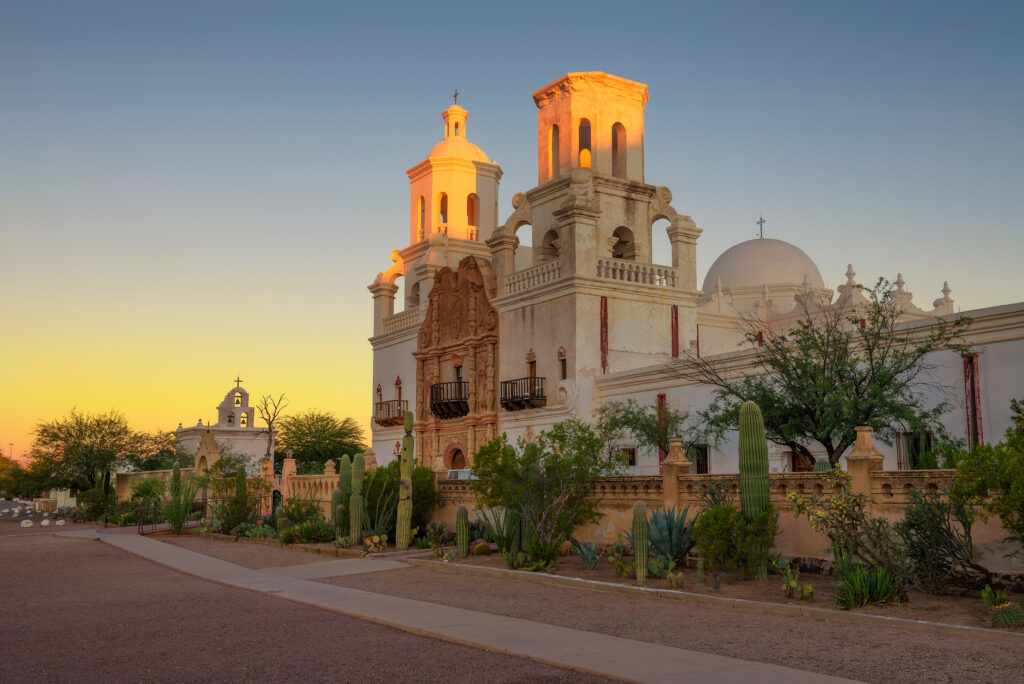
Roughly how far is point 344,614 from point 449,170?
32.9 m

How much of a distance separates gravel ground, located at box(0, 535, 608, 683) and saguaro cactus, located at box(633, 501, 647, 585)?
530cm

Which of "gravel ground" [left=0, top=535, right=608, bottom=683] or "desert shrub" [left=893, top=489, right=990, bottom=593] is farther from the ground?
"desert shrub" [left=893, top=489, right=990, bottom=593]

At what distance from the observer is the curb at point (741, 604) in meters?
10.8

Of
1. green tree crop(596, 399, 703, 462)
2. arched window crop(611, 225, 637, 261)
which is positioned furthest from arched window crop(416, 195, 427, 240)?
green tree crop(596, 399, 703, 462)

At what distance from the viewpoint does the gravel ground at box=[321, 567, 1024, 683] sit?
895cm

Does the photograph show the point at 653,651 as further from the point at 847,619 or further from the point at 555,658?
the point at 847,619

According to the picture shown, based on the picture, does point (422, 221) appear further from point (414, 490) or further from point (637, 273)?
point (414, 490)

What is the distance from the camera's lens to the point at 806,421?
63.1 ft

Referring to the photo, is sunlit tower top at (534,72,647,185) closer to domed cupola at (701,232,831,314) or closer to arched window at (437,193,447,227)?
domed cupola at (701,232,831,314)

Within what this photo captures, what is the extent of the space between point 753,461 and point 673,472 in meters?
3.44

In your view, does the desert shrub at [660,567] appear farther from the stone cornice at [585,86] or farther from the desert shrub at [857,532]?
the stone cornice at [585,86]

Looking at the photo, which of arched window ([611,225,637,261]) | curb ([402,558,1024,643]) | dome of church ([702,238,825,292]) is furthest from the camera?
dome of church ([702,238,825,292])

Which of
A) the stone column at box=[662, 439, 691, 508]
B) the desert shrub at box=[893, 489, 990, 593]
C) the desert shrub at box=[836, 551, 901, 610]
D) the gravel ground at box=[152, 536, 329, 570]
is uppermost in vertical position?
the stone column at box=[662, 439, 691, 508]

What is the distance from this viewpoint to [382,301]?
45.4m
